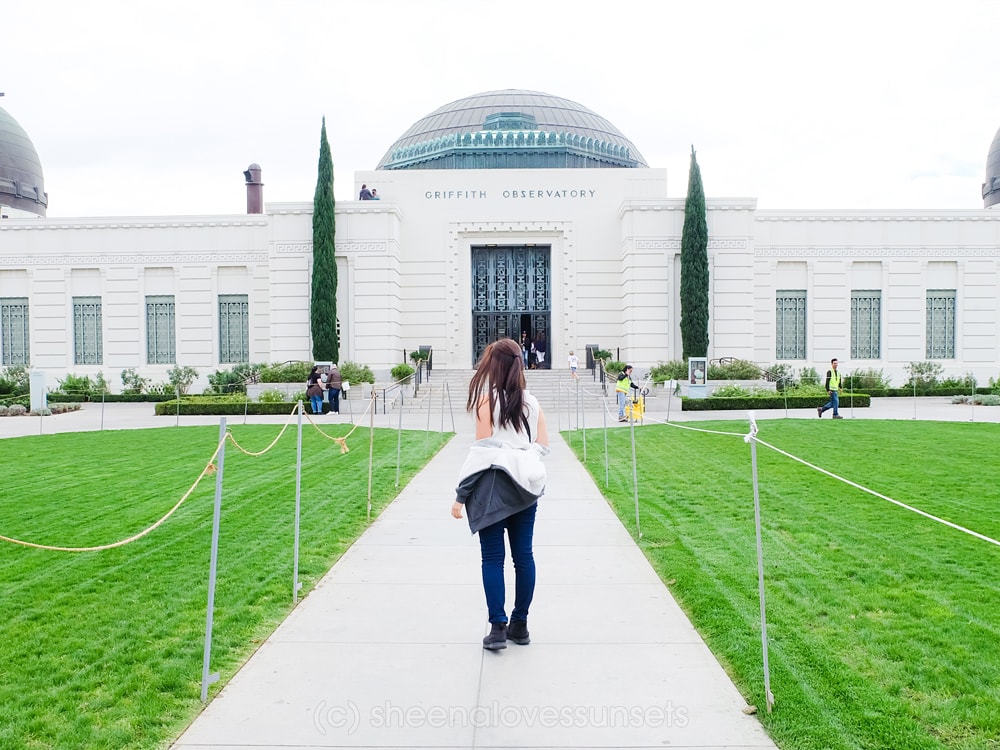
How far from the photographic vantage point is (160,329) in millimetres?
31891

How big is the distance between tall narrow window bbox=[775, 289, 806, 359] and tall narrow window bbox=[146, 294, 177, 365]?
870 inches

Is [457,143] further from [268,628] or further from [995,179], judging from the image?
[268,628]

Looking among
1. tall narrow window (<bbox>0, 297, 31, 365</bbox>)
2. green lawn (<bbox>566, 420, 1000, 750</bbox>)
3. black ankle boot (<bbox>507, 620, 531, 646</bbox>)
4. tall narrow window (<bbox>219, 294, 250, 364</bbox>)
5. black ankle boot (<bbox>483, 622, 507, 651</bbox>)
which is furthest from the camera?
tall narrow window (<bbox>0, 297, 31, 365</bbox>)

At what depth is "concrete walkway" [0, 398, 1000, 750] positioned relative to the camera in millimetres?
3963

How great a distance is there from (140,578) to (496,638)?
3.21 meters

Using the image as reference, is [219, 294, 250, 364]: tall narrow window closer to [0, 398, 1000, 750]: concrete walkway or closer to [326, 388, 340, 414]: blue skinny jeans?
[326, 388, 340, 414]: blue skinny jeans

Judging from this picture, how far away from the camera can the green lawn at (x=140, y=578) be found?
427cm

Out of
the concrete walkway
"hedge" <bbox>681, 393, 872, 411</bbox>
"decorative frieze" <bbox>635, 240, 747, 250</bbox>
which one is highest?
"decorative frieze" <bbox>635, 240, 747, 250</bbox>

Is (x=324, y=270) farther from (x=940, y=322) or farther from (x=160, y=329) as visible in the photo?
(x=940, y=322)

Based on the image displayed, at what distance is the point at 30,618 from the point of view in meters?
5.68

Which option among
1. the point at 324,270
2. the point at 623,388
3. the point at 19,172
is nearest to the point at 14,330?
the point at 19,172

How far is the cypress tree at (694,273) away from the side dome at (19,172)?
27.6 meters

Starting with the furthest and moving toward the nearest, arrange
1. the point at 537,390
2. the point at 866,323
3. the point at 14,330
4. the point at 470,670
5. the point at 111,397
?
the point at 14,330
the point at 866,323
the point at 111,397
the point at 537,390
the point at 470,670

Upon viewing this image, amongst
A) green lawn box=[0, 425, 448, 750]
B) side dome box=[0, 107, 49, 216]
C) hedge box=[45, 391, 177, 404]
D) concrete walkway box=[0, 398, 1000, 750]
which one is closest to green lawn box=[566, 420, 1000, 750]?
concrete walkway box=[0, 398, 1000, 750]
